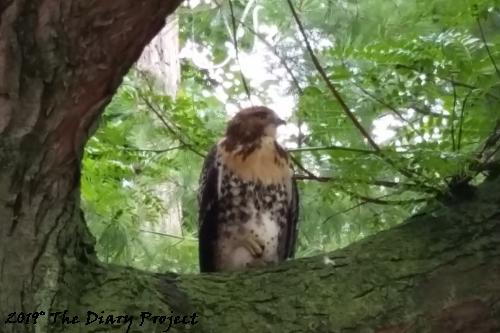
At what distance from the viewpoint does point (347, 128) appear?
259 centimetres

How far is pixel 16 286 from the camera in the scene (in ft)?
6.17

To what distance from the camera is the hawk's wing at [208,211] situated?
316 centimetres

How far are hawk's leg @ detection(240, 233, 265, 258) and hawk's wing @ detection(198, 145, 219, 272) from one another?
0.10 m

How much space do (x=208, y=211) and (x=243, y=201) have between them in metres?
0.13

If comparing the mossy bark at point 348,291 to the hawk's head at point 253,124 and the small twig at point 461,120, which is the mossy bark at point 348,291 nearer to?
the small twig at point 461,120

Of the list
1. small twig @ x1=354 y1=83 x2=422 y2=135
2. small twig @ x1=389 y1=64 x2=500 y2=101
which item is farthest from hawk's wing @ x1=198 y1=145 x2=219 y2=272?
small twig @ x1=389 y1=64 x2=500 y2=101

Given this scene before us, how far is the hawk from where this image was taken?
3152 millimetres

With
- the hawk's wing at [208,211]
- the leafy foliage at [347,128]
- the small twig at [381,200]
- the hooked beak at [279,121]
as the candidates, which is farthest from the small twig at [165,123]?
the small twig at [381,200]

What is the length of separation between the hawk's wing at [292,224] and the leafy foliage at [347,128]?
0.22 feet

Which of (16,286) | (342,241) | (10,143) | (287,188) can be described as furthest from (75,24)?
(342,241)

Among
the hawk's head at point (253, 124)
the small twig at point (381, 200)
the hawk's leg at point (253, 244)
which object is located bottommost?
the hawk's leg at point (253, 244)

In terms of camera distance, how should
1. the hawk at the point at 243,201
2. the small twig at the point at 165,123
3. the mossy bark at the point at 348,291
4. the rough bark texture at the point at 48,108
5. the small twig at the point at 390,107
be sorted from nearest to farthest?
the rough bark texture at the point at 48,108
the mossy bark at the point at 348,291
the small twig at the point at 390,107
the small twig at the point at 165,123
the hawk at the point at 243,201

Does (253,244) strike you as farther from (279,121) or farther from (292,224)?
(279,121)

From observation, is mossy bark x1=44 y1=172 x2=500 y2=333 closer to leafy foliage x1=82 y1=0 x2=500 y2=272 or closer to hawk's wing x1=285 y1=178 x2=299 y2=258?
leafy foliage x1=82 y1=0 x2=500 y2=272
